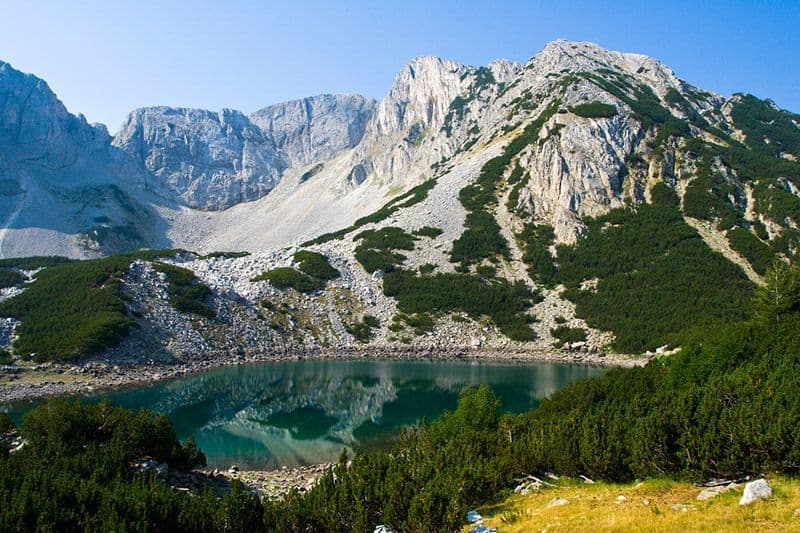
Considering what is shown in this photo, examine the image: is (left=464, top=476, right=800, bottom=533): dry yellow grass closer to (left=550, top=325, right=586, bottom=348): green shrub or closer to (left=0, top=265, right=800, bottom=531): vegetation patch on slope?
(left=0, top=265, right=800, bottom=531): vegetation patch on slope

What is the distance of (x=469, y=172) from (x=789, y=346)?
109m

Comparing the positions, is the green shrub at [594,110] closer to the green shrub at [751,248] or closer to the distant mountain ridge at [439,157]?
the distant mountain ridge at [439,157]

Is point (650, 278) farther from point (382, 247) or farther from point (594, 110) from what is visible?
point (594, 110)

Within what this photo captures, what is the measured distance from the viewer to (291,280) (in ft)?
291

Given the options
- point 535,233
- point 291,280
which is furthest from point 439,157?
point 291,280

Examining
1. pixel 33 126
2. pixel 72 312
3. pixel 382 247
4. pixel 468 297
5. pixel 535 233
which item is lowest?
pixel 72 312

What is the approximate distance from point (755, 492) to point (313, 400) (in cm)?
4322

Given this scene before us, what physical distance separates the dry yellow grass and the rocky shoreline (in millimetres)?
43179

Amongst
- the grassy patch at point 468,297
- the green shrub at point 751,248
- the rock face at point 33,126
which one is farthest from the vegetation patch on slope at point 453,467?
the rock face at point 33,126

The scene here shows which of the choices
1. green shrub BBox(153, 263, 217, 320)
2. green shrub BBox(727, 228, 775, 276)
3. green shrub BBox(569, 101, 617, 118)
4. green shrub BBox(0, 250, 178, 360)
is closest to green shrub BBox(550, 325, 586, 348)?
green shrub BBox(727, 228, 775, 276)

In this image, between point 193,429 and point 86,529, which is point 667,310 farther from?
point 86,529

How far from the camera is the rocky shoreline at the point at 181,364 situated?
160 feet

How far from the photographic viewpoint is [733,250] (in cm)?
8831

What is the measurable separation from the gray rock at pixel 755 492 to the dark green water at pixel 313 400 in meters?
25.5
